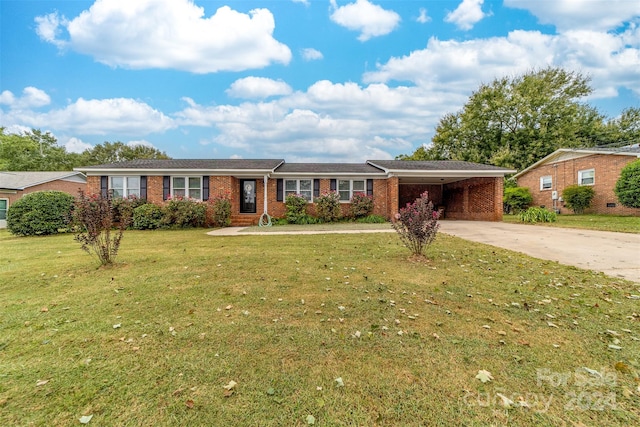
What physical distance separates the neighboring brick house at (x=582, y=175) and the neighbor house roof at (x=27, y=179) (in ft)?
118

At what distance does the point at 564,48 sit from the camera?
21.7m

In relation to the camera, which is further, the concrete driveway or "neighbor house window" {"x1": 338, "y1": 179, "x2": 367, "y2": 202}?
"neighbor house window" {"x1": 338, "y1": 179, "x2": 367, "y2": 202}

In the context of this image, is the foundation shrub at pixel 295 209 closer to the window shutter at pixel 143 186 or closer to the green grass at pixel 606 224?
the window shutter at pixel 143 186

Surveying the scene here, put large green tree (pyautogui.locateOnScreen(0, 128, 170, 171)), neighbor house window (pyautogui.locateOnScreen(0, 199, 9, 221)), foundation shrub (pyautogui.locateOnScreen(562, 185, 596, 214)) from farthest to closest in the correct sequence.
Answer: large green tree (pyautogui.locateOnScreen(0, 128, 170, 171)) < neighbor house window (pyautogui.locateOnScreen(0, 199, 9, 221)) < foundation shrub (pyautogui.locateOnScreen(562, 185, 596, 214))

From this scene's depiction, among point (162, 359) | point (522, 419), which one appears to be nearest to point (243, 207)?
point (162, 359)

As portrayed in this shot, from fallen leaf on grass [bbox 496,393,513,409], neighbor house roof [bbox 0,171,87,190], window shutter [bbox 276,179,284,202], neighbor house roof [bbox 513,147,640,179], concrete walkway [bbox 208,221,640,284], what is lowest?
fallen leaf on grass [bbox 496,393,513,409]

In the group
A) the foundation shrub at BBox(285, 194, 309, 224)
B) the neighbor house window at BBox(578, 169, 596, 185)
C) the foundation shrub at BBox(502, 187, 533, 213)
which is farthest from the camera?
the foundation shrub at BBox(502, 187, 533, 213)

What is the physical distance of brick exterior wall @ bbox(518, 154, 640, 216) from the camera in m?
15.5

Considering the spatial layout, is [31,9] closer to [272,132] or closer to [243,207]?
[243,207]

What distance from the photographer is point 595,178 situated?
16766mm

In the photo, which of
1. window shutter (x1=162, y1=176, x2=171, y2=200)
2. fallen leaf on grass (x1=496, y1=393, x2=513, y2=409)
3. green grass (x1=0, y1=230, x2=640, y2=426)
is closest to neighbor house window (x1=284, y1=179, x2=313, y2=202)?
window shutter (x1=162, y1=176, x2=171, y2=200)

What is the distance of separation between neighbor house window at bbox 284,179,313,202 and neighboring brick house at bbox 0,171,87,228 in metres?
16.0

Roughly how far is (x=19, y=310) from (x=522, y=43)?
27093 mm

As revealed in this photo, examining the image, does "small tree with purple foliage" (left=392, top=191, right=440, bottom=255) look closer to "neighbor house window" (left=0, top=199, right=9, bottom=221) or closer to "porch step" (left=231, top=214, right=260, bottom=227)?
"porch step" (left=231, top=214, right=260, bottom=227)
